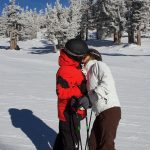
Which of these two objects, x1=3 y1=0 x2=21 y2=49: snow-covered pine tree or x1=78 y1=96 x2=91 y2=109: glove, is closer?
x1=78 y1=96 x2=91 y2=109: glove

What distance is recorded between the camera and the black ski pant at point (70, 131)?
6.02 meters

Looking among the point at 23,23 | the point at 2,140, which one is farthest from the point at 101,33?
the point at 2,140

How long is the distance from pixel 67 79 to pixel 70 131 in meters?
0.79

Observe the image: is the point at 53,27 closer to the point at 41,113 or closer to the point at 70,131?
the point at 41,113

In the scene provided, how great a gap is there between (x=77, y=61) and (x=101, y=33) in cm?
7226

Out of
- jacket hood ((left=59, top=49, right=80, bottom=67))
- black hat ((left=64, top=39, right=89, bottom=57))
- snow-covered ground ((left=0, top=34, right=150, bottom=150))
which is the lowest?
snow-covered ground ((left=0, top=34, right=150, bottom=150))

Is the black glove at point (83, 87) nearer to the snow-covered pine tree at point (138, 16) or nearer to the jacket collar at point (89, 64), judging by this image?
the jacket collar at point (89, 64)

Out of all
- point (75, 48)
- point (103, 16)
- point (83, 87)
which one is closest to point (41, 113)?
point (83, 87)

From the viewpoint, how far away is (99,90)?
568 cm

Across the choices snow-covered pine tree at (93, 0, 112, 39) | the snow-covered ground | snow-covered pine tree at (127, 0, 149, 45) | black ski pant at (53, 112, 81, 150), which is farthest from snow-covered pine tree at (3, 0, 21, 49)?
black ski pant at (53, 112, 81, 150)

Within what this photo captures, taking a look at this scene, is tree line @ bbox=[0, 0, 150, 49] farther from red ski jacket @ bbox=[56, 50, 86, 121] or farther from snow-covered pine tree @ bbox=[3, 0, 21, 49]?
red ski jacket @ bbox=[56, 50, 86, 121]

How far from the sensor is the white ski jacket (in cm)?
569

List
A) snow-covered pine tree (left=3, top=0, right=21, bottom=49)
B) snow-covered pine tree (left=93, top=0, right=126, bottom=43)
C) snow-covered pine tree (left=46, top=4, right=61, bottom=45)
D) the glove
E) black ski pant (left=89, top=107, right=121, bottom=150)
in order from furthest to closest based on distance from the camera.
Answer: snow-covered pine tree (left=3, top=0, right=21, bottom=49), snow-covered pine tree (left=93, top=0, right=126, bottom=43), snow-covered pine tree (left=46, top=4, right=61, bottom=45), black ski pant (left=89, top=107, right=121, bottom=150), the glove

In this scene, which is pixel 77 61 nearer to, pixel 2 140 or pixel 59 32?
pixel 2 140
